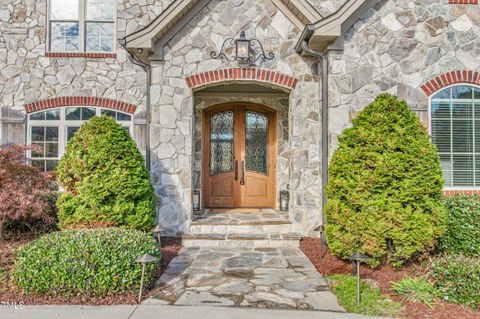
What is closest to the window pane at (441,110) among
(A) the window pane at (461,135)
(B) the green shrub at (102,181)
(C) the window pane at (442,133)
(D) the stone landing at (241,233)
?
(C) the window pane at (442,133)

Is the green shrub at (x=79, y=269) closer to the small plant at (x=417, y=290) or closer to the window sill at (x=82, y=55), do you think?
the small plant at (x=417, y=290)

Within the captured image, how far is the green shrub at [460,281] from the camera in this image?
3.90m

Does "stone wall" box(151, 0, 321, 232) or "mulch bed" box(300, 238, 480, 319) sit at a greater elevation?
"stone wall" box(151, 0, 321, 232)

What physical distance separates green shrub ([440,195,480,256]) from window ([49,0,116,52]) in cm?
729

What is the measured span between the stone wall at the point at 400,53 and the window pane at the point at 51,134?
583 cm

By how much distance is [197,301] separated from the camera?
4.05m

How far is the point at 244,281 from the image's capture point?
184 inches

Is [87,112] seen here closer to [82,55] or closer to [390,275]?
[82,55]

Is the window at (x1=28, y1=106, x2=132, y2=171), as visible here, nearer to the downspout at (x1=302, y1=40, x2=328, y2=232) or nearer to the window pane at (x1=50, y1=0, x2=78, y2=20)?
the window pane at (x1=50, y1=0, x2=78, y2=20)

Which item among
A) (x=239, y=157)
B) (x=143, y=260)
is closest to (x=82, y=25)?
(x=239, y=157)

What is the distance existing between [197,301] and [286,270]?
1.59m

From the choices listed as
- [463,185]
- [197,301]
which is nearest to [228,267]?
[197,301]

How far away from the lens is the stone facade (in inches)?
248

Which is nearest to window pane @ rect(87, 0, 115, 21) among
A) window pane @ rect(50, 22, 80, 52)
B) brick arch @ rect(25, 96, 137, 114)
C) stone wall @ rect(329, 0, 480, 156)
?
window pane @ rect(50, 22, 80, 52)
